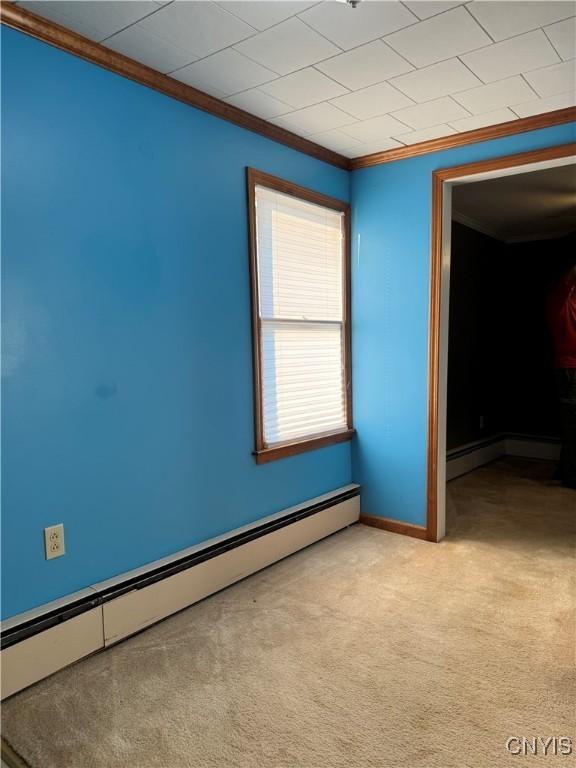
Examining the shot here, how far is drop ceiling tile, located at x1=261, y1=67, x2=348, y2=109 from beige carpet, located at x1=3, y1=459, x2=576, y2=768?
2373mm

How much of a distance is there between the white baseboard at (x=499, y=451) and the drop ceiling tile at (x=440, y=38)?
346 cm

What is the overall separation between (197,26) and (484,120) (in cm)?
167

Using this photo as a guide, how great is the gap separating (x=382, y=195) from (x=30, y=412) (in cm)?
251

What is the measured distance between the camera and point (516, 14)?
1936 mm

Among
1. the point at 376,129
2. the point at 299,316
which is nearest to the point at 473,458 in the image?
the point at 299,316

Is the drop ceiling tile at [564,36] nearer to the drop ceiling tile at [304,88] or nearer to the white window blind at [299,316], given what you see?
the drop ceiling tile at [304,88]

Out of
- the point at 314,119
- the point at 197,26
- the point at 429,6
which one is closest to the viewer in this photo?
the point at 429,6

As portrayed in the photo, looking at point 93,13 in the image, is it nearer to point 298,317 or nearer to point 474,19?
point 474,19

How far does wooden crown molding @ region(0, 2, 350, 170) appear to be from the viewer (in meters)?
1.90

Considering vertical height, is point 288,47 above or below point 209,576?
above

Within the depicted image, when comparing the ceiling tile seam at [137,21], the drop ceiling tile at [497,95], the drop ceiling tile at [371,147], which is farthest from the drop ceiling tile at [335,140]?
the ceiling tile seam at [137,21]

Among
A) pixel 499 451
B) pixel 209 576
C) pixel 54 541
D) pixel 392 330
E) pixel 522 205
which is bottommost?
pixel 499 451

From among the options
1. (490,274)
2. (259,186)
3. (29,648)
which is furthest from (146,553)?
(490,274)

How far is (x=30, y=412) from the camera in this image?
198 cm
